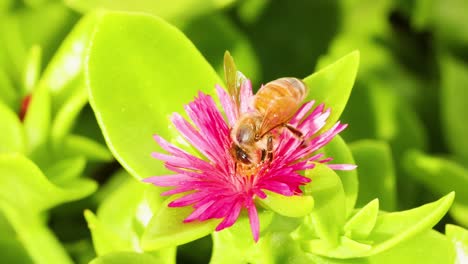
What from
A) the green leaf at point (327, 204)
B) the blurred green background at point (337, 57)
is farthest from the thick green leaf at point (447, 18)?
the green leaf at point (327, 204)

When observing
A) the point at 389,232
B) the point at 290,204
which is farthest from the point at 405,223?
the point at 290,204

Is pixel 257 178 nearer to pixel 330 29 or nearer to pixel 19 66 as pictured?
pixel 19 66

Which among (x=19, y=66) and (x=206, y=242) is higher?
(x=19, y=66)

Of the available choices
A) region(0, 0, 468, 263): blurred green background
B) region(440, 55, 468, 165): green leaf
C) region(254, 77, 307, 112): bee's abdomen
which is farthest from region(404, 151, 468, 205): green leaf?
region(254, 77, 307, 112): bee's abdomen

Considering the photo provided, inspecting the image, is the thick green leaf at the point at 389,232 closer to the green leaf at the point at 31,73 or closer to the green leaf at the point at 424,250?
the green leaf at the point at 424,250

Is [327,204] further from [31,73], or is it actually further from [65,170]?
[31,73]

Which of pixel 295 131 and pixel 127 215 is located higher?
pixel 295 131

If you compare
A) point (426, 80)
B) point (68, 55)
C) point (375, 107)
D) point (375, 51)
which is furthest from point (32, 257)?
point (426, 80)
